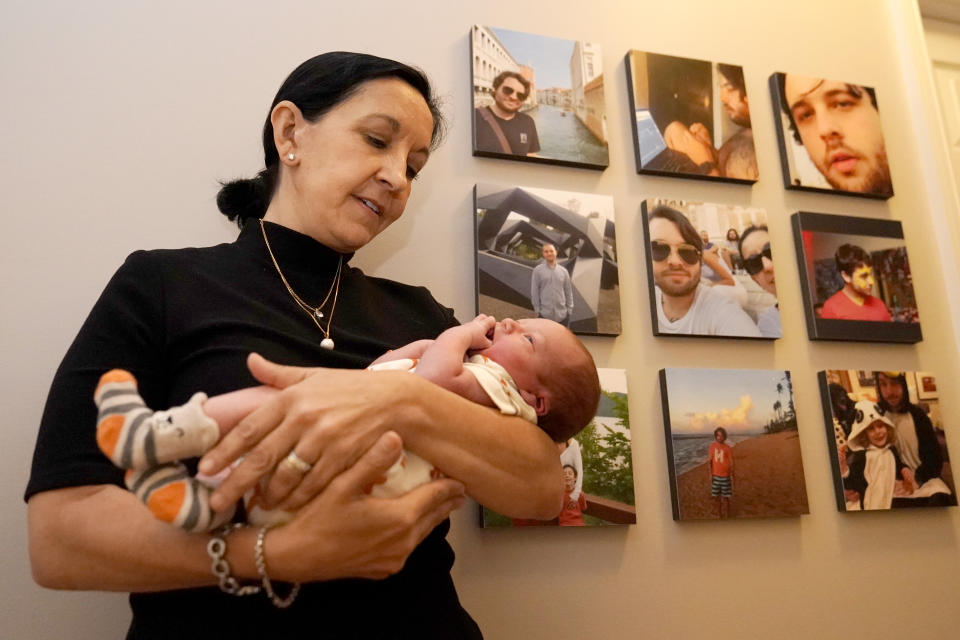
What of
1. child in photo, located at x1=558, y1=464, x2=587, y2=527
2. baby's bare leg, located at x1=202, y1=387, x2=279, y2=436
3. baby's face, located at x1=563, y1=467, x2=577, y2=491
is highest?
baby's bare leg, located at x1=202, y1=387, x2=279, y2=436

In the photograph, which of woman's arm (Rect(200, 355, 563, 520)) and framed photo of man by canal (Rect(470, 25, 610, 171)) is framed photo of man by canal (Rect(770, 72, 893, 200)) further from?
woman's arm (Rect(200, 355, 563, 520))

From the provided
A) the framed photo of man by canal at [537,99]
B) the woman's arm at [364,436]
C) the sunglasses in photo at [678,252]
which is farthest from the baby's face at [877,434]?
the woman's arm at [364,436]

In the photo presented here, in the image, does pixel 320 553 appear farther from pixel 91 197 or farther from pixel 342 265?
pixel 91 197

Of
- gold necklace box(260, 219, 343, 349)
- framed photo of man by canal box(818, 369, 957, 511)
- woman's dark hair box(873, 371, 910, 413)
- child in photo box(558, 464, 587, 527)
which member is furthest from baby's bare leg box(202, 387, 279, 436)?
woman's dark hair box(873, 371, 910, 413)

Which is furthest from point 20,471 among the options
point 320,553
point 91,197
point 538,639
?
point 538,639

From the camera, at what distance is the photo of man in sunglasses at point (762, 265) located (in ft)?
5.61

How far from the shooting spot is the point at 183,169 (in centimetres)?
146

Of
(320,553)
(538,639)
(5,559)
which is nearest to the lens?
(320,553)

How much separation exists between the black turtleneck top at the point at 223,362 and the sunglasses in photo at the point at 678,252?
775 millimetres

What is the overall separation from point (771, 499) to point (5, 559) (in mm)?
1608

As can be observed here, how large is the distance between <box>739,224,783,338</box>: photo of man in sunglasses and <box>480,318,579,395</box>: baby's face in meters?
0.86

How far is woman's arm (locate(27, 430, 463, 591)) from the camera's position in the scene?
→ 0.79 metres

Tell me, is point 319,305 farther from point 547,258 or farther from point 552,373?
point 547,258

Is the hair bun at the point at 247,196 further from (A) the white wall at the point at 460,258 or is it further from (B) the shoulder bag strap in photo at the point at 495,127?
(B) the shoulder bag strap in photo at the point at 495,127
